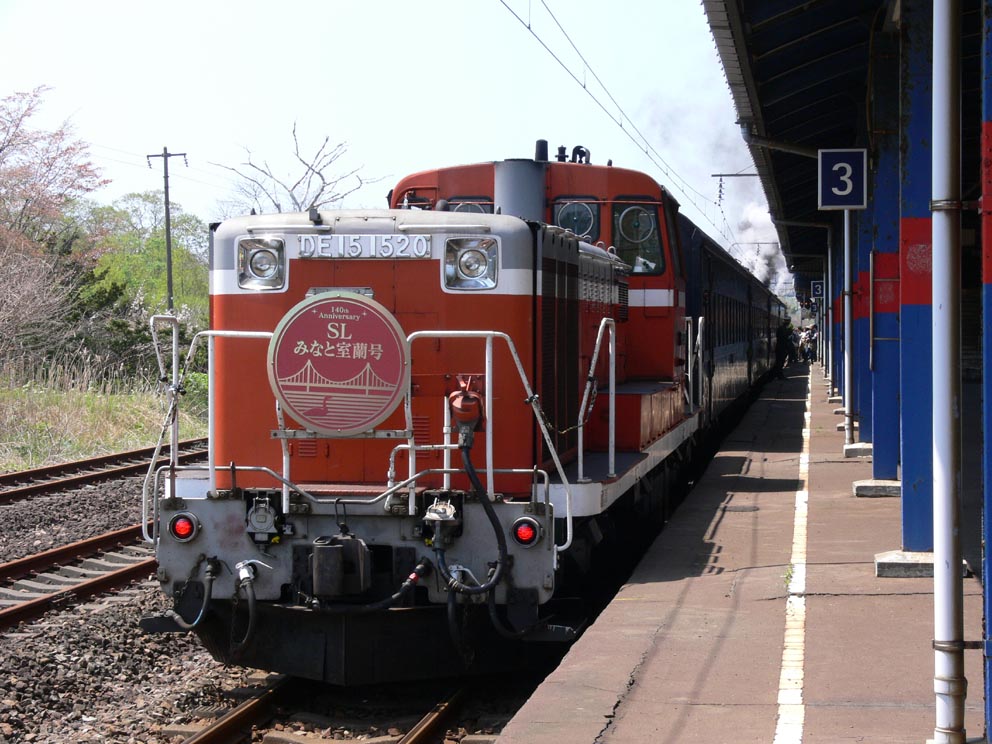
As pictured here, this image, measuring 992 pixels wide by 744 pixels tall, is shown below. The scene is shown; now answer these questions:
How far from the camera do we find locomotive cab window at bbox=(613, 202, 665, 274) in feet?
31.6

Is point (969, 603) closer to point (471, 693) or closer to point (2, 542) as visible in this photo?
point (471, 693)

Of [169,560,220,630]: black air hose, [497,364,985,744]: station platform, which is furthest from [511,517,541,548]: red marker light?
[169,560,220,630]: black air hose

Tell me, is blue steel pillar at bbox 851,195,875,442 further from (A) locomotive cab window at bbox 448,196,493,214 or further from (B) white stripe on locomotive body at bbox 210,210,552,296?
(B) white stripe on locomotive body at bbox 210,210,552,296

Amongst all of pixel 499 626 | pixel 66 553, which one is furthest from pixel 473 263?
pixel 66 553

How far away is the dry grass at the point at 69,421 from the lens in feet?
57.9

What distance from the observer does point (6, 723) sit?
609 centimetres

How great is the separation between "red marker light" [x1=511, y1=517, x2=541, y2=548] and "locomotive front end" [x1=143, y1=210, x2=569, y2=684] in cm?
1

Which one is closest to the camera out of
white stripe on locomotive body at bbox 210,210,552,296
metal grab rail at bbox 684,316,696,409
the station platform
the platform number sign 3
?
the station platform

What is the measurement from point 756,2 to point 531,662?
6.10 m

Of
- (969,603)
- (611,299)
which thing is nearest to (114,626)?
(611,299)

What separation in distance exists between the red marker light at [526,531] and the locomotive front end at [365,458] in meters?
0.01

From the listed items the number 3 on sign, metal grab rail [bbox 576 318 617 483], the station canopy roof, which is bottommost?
metal grab rail [bbox 576 318 617 483]

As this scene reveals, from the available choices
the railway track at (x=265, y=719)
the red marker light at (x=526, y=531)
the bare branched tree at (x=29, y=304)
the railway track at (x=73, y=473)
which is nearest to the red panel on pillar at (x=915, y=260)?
the red marker light at (x=526, y=531)

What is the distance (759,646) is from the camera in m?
6.15
